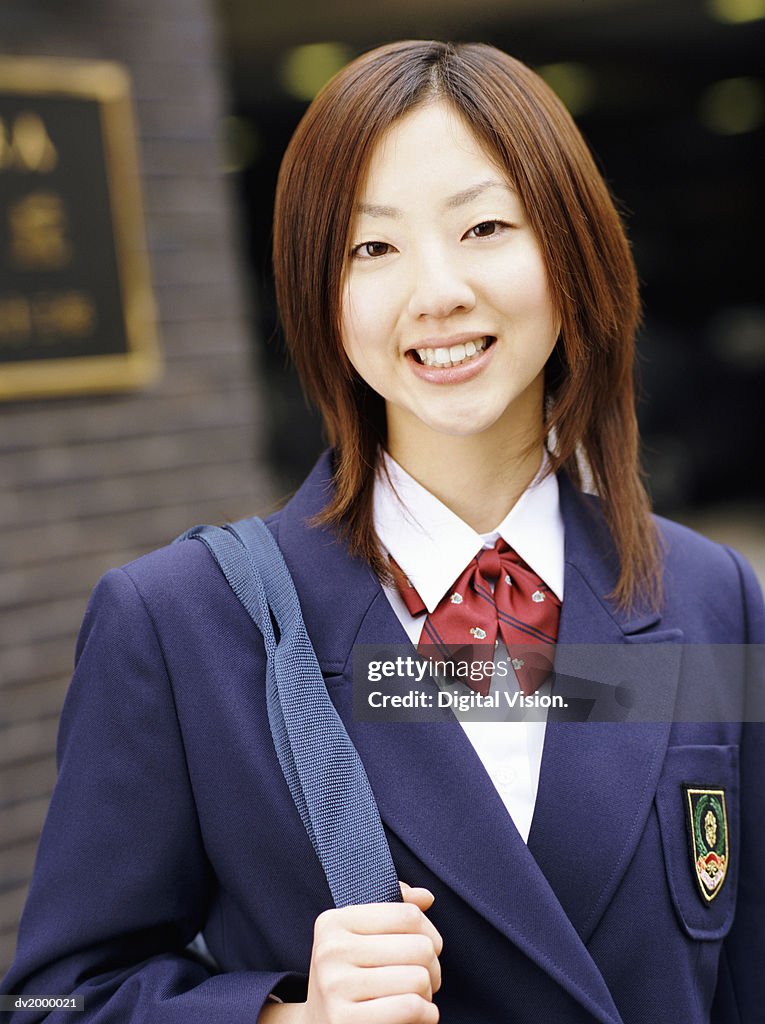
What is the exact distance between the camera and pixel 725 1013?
140 cm

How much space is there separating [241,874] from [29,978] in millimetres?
254

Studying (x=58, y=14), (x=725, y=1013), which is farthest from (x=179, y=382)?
(x=725, y=1013)

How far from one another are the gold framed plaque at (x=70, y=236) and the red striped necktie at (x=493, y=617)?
1.99m

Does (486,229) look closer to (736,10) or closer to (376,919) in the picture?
(376,919)

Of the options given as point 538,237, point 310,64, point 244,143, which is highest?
point 310,64

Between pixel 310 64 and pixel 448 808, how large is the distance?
17.9 ft

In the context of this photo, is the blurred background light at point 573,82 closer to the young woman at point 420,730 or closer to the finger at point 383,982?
the young woman at point 420,730

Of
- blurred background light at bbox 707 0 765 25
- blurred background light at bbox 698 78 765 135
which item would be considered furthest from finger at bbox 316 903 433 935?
blurred background light at bbox 698 78 765 135

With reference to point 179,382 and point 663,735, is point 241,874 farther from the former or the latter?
point 179,382

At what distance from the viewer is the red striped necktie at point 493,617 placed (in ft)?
4.25

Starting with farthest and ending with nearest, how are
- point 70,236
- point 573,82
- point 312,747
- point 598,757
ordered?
point 573,82, point 70,236, point 598,757, point 312,747

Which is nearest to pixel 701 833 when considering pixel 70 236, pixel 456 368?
pixel 456 368

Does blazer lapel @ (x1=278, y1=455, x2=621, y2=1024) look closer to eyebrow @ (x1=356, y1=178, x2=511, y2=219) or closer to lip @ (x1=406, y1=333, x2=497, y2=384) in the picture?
lip @ (x1=406, y1=333, x2=497, y2=384)

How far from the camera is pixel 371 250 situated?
4.06 ft
